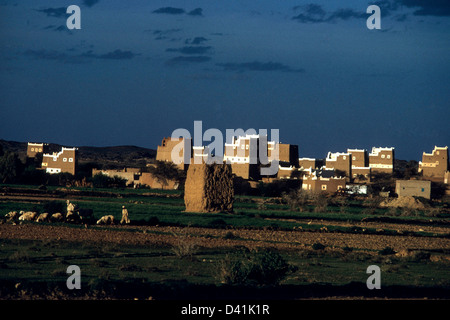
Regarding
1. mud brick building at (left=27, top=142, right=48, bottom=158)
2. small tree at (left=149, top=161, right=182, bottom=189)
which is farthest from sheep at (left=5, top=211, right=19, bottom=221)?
mud brick building at (left=27, top=142, right=48, bottom=158)

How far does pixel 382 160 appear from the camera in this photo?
81000 millimetres

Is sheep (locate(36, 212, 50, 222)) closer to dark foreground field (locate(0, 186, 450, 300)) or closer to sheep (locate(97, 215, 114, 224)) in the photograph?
dark foreground field (locate(0, 186, 450, 300))

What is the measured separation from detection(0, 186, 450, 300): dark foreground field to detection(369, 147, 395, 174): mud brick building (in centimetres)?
5010

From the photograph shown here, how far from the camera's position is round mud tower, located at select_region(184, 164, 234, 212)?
3193 cm

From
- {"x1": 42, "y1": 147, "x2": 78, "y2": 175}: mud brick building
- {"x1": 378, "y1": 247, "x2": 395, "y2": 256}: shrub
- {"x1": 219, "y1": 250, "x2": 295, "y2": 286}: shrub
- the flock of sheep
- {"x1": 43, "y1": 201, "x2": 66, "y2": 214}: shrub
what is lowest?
{"x1": 378, "y1": 247, "x2": 395, "y2": 256}: shrub

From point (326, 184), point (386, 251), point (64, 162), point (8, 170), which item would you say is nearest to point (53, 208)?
point (386, 251)

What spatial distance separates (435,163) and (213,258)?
63180mm

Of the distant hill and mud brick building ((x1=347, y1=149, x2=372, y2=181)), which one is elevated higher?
the distant hill

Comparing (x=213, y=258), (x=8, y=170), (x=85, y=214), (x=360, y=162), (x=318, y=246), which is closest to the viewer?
(x=213, y=258)

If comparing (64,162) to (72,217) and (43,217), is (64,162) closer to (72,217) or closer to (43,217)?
(72,217)

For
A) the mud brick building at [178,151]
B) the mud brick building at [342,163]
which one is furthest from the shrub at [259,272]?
the mud brick building at [342,163]

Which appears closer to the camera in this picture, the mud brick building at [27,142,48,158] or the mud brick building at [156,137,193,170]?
the mud brick building at [156,137,193,170]

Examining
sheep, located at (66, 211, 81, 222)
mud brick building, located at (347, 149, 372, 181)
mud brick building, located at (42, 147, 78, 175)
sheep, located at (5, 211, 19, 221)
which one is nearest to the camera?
sheep, located at (66, 211, 81, 222)

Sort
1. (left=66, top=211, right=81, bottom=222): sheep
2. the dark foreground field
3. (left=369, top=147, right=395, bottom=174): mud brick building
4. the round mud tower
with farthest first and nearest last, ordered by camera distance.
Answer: (left=369, top=147, right=395, bottom=174): mud brick building, the round mud tower, (left=66, top=211, right=81, bottom=222): sheep, the dark foreground field
